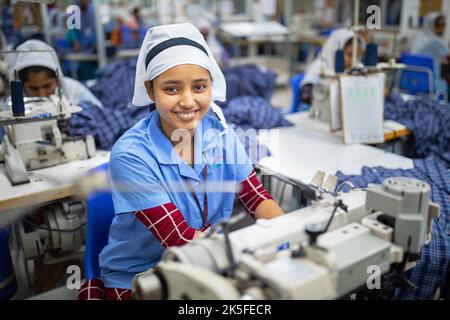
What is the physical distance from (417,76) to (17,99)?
3.69 meters

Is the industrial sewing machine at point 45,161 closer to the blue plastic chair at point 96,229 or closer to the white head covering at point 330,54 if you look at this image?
the blue plastic chair at point 96,229

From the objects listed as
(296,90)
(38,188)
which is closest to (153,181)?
(38,188)

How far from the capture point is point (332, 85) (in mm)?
2391

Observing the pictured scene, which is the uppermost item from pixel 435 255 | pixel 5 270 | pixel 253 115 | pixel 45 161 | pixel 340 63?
pixel 340 63

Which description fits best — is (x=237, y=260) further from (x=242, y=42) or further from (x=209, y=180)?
(x=242, y=42)

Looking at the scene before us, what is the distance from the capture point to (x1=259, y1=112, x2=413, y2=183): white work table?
2.00m

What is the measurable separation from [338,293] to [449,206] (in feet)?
3.33

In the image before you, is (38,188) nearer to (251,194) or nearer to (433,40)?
(251,194)

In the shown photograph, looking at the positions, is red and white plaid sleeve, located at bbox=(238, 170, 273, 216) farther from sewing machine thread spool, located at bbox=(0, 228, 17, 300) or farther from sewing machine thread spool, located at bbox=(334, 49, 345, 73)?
sewing machine thread spool, located at bbox=(334, 49, 345, 73)

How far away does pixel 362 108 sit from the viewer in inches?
94.0

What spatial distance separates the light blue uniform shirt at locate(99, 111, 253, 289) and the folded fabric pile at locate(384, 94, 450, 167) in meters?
1.45

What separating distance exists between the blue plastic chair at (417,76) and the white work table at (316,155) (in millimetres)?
1949

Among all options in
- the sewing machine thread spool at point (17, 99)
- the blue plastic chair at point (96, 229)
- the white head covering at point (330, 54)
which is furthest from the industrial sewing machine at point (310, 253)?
the white head covering at point (330, 54)

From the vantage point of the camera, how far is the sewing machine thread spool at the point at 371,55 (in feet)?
7.92
